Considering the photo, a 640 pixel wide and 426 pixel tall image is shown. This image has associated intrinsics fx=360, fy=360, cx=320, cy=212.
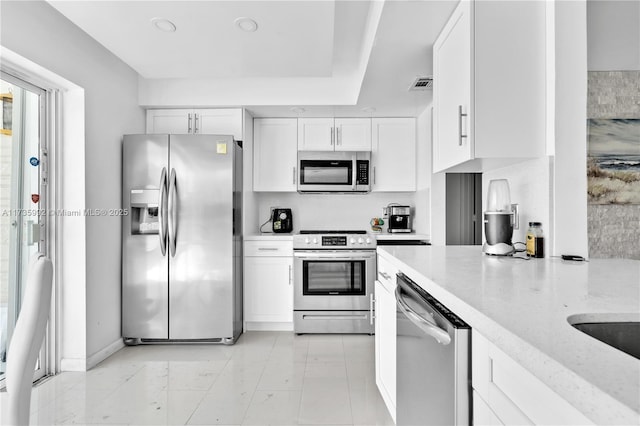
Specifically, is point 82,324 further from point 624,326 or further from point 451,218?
point 451,218

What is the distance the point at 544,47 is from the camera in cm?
164

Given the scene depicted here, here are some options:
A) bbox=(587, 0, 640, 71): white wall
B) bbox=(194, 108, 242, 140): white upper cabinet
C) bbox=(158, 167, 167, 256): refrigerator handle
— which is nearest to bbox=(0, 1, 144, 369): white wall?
bbox=(158, 167, 167, 256): refrigerator handle

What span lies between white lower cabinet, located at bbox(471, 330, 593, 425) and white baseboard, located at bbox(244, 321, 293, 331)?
9.36 ft

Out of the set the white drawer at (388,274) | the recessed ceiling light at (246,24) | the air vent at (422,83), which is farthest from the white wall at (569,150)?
the recessed ceiling light at (246,24)

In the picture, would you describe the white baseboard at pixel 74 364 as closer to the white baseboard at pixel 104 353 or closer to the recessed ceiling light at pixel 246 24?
the white baseboard at pixel 104 353

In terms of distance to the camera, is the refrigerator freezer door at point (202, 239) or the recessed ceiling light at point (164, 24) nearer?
the recessed ceiling light at point (164, 24)

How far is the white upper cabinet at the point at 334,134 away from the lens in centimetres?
384

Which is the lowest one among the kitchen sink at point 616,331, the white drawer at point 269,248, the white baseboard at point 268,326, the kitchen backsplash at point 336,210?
the white baseboard at point 268,326

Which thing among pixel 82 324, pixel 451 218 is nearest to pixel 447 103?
pixel 451 218

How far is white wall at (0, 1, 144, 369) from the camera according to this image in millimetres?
2260

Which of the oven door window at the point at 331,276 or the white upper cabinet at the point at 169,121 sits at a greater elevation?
the white upper cabinet at the point at 169,121

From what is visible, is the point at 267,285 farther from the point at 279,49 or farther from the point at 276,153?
the point at 279,49

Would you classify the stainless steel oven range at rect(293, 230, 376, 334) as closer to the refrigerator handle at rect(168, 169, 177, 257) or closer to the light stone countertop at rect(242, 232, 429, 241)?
the light stone countertop at rect(242, 232, 429, 241)

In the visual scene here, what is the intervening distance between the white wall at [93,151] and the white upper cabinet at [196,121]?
0.97 feet
